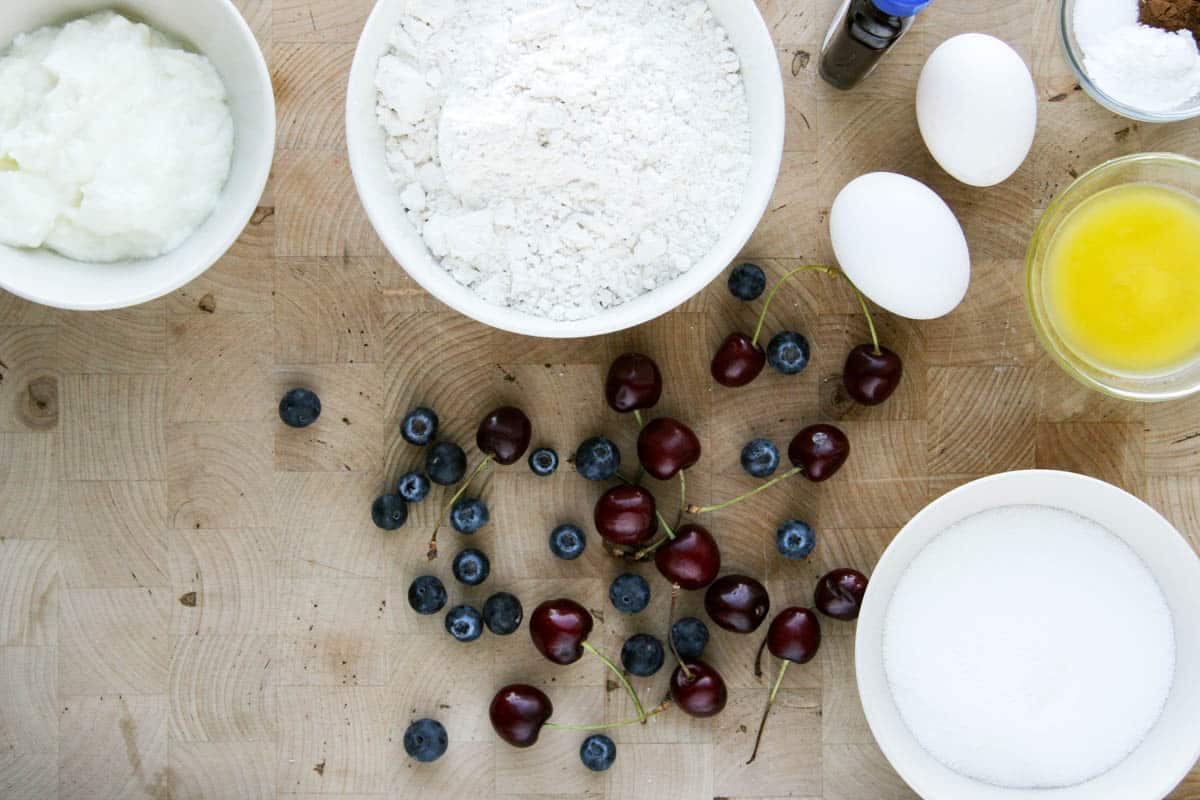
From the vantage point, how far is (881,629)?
102 centimetres

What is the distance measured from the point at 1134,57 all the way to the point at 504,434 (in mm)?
762

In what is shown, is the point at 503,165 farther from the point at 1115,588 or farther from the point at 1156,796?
the point at 1156,796

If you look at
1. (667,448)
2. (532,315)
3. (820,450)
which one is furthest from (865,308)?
(532,315)

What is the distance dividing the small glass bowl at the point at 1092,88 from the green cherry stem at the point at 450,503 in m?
0.75

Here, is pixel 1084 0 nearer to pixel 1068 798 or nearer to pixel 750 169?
pixel 750 169

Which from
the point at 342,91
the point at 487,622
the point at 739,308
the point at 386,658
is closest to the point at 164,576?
the point at 386,658

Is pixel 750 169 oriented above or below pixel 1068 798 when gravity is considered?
above

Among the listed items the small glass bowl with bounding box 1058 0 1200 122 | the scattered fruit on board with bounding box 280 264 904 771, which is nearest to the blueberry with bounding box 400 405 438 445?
the scattered fruit on board with bounding box 280 264 904 771

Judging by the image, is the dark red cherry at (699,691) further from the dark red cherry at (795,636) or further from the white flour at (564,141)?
the white flour at (564,141)

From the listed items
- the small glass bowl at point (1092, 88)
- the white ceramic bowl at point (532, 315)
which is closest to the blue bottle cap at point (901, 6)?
the white ceramic bowl at point (532, 315)

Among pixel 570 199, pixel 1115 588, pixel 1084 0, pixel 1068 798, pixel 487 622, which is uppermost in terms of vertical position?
pixel 1084 0

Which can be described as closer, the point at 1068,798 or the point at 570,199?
the point at 570,199

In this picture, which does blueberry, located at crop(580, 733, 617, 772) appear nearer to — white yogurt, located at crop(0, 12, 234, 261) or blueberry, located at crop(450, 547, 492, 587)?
blueberry, located at crop(450, 547, 492, 587)

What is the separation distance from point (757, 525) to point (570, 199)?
1.41 feet
